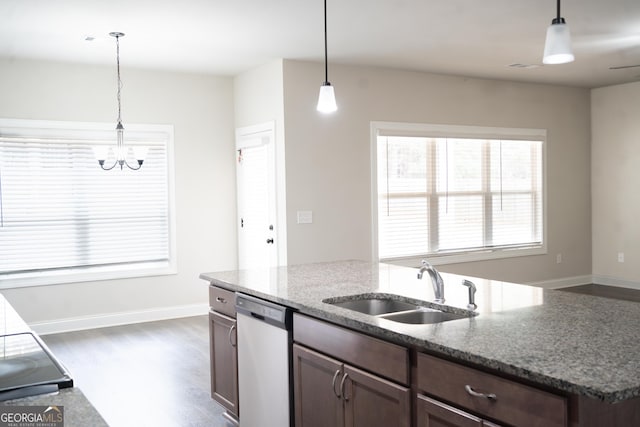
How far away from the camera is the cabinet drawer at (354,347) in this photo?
2.27 m

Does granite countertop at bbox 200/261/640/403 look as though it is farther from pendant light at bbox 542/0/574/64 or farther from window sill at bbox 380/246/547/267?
window sill at bbox 380/246/547/267

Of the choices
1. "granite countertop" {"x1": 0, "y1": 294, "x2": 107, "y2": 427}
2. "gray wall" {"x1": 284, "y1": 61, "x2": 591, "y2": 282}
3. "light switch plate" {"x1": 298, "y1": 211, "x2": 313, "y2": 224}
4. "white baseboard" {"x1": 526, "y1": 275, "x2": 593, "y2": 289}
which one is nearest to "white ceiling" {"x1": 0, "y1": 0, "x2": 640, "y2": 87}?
"gray wall" {"x1": 284, "y1": 61, "x2": 591, "y2": 282}

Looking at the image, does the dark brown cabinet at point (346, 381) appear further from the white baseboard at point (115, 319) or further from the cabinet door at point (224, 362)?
the white baseboard at point (115, 319)

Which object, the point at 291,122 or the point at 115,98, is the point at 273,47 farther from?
the point at 115,98

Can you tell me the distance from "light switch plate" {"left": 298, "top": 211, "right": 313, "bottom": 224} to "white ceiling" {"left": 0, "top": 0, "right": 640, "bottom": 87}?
1.34m

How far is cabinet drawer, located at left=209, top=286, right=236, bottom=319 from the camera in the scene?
3449mm

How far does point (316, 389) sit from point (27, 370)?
1.37 m

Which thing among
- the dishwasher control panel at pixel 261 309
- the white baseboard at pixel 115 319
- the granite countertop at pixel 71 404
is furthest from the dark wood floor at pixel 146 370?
the granite countertop at pixel 71 404

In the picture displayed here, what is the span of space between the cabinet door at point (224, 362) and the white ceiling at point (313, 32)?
7.03 feet

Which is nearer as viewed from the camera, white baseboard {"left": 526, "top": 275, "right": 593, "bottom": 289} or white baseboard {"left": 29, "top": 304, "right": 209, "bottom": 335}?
white baseboard {"left": 29, "top": 304, "right": 209, "bottom": 335}

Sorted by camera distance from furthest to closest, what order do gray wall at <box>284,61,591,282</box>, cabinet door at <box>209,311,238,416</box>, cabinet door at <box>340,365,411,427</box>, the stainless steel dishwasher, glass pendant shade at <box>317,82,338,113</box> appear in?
gray wall at <box>284,61,591,282</box>
glass pendant shade at <box>317,82,338,113</box>
cabinet door at <box>209,311,238,416</box>
the stainless steel dishwasher
cabinet door at <box>340,365,411,427</box>

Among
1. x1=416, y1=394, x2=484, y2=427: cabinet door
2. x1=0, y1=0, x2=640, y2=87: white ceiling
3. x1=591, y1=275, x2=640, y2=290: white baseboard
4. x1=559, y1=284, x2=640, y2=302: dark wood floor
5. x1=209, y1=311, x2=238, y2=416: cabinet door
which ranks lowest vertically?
x1=559, y1=284, x2=640, y2=302: dark wood floor

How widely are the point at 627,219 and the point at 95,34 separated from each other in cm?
666

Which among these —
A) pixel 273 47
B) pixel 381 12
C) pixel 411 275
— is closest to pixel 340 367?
pixel 411 275
